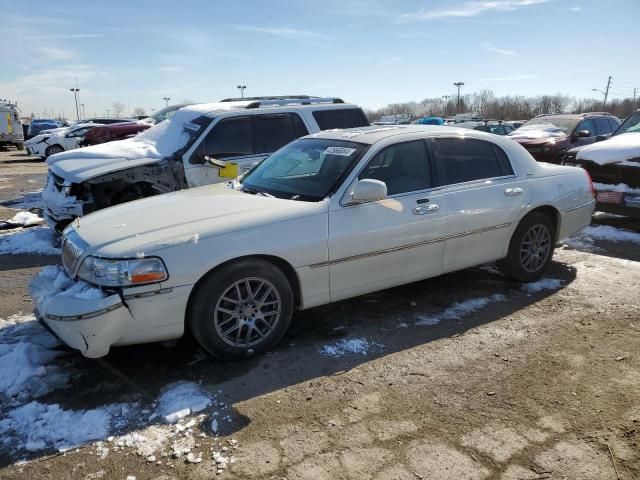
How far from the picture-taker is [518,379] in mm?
3613

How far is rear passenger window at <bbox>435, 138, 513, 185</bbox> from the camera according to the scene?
4840mm

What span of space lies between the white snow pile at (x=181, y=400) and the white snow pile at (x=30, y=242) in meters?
4.34

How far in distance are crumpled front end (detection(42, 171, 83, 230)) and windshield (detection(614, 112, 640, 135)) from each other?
8.93 metres

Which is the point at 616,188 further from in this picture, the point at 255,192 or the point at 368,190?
the point at 255,192

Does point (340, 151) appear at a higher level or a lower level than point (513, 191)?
higher

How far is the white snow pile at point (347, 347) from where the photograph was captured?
4.00 meters

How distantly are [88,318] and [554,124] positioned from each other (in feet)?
42.4

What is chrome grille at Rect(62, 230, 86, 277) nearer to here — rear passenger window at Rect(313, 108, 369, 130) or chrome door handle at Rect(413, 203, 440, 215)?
chrome door handle at Rect(413, 203, 440, 215)

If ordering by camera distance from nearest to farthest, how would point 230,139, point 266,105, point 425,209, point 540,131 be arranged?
1. point 425,209
2. point 230,139
3. point 266,105
4. point 540,131

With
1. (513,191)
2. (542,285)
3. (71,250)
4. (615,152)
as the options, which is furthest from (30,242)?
(615,152)

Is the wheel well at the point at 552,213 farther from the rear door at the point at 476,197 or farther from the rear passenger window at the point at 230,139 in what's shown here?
the rear passenger window at the point at 230,139

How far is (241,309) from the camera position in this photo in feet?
12.4

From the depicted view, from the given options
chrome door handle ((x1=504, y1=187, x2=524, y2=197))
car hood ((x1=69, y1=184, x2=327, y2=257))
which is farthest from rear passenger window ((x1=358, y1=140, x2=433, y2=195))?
chrome door handle ((x1=504, y1=187, x2=524, y2=197))

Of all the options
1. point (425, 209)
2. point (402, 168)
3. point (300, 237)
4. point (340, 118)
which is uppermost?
point (340, 118)
